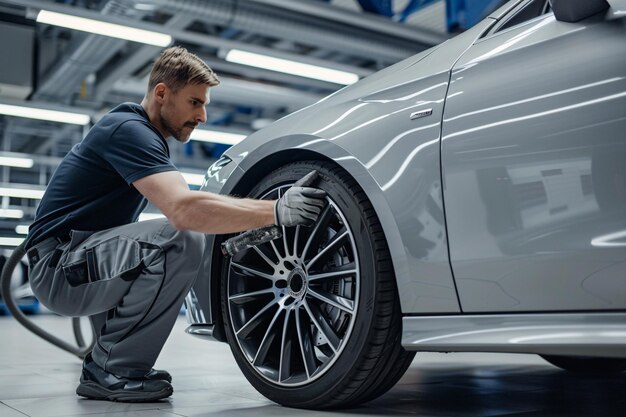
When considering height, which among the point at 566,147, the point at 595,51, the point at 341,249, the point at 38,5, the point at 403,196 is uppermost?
the point at 38,5

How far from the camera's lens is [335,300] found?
6.13 ft

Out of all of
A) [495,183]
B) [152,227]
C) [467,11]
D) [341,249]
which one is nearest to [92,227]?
[152,227]

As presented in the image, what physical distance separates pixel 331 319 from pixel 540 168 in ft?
2.59

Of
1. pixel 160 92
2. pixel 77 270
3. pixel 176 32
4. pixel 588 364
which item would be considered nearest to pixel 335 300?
pixel 77 270

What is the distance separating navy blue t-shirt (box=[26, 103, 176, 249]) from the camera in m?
2.17

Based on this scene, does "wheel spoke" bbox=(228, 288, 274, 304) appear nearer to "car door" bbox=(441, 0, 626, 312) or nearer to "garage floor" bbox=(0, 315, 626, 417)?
"garage floor" bbox=(0, 315, 626, 417)

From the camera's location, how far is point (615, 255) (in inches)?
54.8

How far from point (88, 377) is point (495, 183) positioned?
4.82 feet

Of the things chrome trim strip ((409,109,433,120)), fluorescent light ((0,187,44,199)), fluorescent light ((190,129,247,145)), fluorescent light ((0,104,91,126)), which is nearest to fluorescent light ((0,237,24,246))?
fluorescent light ((0,187,44,199))

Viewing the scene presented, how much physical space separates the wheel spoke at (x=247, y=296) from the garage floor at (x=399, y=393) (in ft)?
1.04

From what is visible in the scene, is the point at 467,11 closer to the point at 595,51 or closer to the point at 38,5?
the point at 38,5

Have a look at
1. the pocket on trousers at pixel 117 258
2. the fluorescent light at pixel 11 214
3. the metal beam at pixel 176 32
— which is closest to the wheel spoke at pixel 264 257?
the pocket on trousers at pixel 117 258

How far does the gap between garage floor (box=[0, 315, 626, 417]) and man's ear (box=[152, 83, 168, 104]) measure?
1019mm

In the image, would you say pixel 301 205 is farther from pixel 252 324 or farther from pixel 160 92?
pixel 160 92
